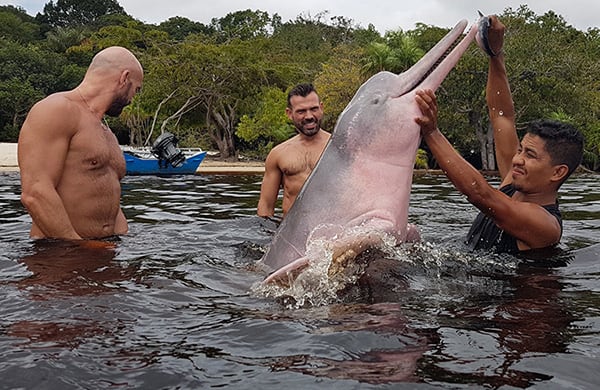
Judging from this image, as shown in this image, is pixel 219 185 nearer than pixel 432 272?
No

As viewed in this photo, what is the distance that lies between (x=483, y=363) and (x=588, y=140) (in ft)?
100

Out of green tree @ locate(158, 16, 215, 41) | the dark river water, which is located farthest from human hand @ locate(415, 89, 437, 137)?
green tree @ locate(158, 16, 215, 41)

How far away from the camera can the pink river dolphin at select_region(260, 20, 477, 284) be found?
399 cm

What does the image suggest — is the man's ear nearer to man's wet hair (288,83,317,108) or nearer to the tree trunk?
man's wet hair (288,83,317,108)

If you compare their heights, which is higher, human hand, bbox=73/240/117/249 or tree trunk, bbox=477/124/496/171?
tree trunk, bbox=477/124/496/171

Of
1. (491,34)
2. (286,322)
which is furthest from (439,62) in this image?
(286,322)

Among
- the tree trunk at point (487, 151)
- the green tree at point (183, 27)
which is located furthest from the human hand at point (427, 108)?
the green tree at point (183, 27)

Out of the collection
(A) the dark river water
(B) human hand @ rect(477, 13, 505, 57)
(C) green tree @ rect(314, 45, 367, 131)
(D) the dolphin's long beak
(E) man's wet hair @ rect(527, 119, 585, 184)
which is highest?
(C) green tree @ rect(314, 45, 367, 131)

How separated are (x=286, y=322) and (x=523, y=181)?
7.61ft

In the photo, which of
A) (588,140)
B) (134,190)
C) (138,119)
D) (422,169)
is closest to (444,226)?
(134,190)

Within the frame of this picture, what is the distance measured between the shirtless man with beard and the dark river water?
5.37ft

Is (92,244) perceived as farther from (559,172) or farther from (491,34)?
(559,172)

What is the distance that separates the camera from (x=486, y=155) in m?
30.1

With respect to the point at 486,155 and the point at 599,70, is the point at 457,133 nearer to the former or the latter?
the point at 486,155
